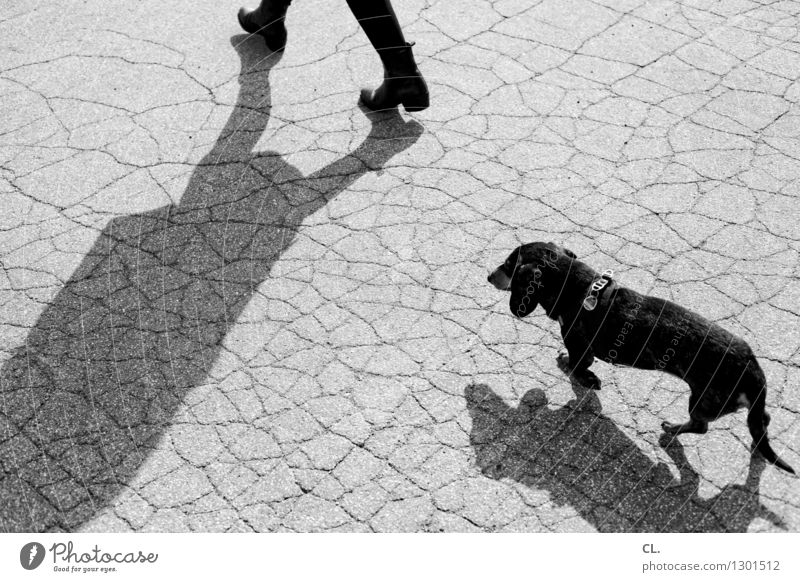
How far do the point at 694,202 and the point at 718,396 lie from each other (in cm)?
169

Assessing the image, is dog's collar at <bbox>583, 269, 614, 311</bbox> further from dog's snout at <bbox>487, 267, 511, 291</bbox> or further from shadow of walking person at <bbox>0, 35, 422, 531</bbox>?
shadow of walking person at <bbox>0, 35, 422, 531</bbox>

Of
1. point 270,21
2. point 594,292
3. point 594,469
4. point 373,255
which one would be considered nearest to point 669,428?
point 594,469

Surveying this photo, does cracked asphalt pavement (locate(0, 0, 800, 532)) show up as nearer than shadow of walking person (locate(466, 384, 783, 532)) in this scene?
No

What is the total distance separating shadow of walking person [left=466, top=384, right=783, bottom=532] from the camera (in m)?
3.19

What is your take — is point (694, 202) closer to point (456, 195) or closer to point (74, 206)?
point (456, 195)

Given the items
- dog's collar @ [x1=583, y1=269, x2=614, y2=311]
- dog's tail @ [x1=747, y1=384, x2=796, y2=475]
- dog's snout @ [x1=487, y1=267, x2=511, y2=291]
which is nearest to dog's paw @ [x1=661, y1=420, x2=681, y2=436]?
dog's tail @ [x1=747, y1=384, x2=796, y2=475]

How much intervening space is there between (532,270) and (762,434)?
104 cm

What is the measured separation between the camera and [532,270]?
11.2 feet

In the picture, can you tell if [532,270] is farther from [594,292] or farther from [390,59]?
[390,59]

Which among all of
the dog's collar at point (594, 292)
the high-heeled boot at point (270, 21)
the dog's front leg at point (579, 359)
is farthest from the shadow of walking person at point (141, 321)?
the dog's collar at point (594, 292)
